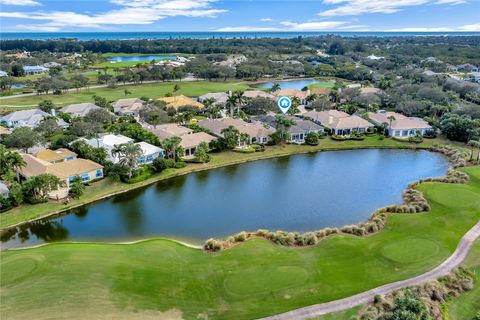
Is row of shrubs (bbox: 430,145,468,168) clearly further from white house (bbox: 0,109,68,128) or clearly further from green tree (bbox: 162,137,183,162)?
white house (bbox: 0,109,68,128)

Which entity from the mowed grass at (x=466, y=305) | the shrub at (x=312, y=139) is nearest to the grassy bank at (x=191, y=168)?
the shrub at (x=312, y=139)

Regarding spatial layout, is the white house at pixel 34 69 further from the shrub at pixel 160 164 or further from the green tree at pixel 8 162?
the shrub at pixel 160 164

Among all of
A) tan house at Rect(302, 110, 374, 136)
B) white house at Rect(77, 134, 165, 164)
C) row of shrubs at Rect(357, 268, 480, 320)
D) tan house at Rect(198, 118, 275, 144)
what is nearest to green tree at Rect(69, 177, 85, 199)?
white house at Rect(77, 134, 165, 164)

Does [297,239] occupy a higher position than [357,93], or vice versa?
[357,93]

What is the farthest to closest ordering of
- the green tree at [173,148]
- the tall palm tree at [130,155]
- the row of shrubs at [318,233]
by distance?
1. the green tree at [173,148]
2. the tall palm tree at [130,155]
3. the row of shrubs at [318,233]

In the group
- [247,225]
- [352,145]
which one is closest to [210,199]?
[247,225]

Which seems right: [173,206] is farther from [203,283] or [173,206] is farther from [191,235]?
[203,283]
